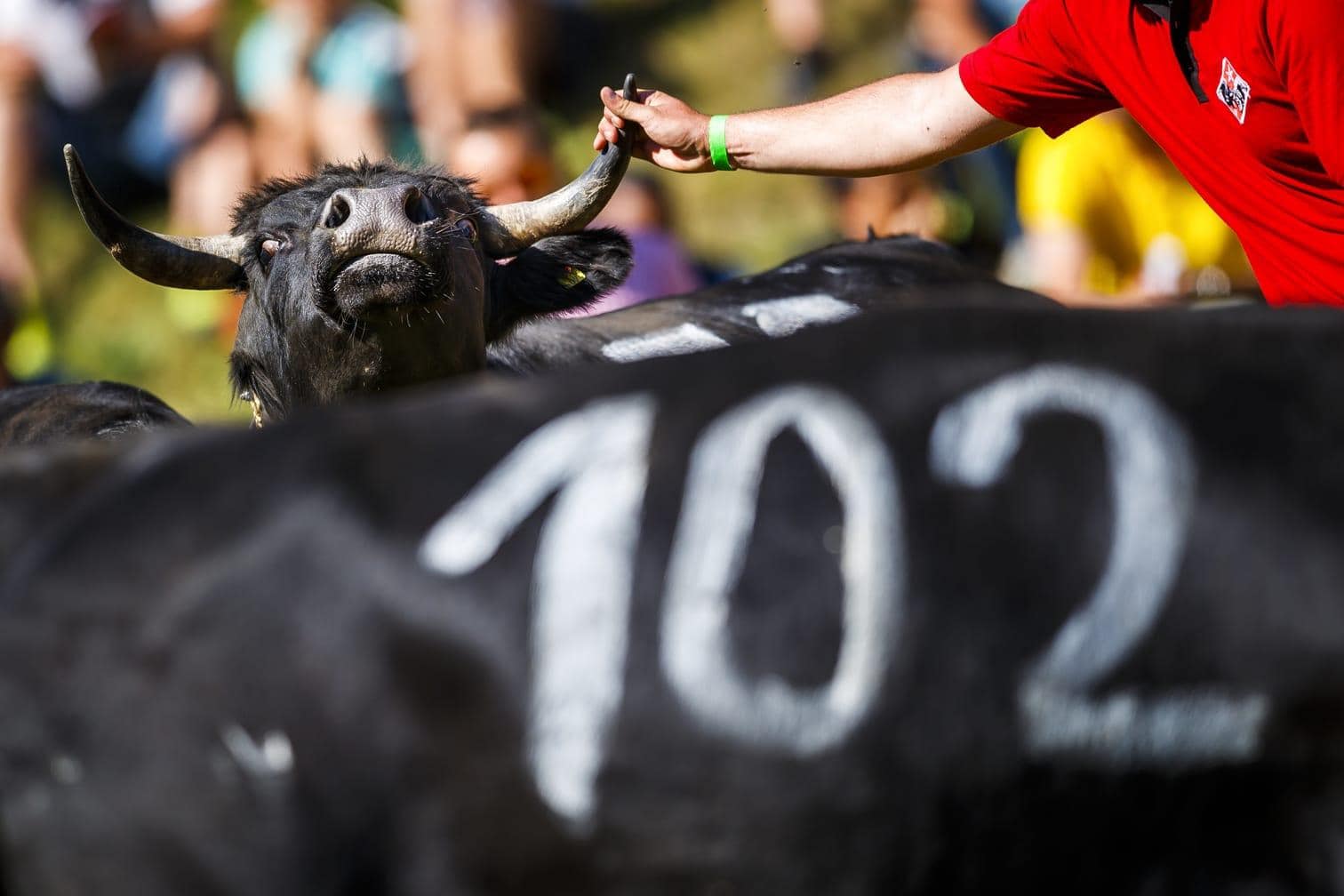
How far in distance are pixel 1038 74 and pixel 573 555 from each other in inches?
89.0

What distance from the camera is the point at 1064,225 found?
276 inches

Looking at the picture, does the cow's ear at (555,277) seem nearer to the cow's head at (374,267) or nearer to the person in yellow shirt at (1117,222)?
the cow's head at (374,267)

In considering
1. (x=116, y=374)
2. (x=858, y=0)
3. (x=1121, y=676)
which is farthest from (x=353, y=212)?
(x=858, y=0)

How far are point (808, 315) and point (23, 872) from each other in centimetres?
375

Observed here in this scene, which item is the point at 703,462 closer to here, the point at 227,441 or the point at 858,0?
Result: the point at 227,441

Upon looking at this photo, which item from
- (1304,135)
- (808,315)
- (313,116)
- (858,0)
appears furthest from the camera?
(858,0)

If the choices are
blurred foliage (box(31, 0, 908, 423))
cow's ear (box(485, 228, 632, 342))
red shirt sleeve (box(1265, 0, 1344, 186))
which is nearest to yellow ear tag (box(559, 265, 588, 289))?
cow's ear (box(485, 228, 632, 342))

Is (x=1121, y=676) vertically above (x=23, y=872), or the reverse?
(x=23, y=872)

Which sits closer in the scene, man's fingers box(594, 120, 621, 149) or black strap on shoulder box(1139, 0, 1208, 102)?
black strap on shoulder box(1139, 0, 1208, 102)

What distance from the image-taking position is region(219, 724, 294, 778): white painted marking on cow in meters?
1.95

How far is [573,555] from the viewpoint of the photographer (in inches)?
78.6

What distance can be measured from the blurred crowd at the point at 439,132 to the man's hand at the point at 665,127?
81.4 inches

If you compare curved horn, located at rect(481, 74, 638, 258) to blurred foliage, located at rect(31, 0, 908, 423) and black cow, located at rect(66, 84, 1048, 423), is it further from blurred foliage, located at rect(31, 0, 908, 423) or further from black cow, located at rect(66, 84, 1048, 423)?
blurred foliage, located at rect(31, 0, 908, 423)

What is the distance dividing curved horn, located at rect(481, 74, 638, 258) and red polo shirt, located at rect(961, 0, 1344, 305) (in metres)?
1.27
